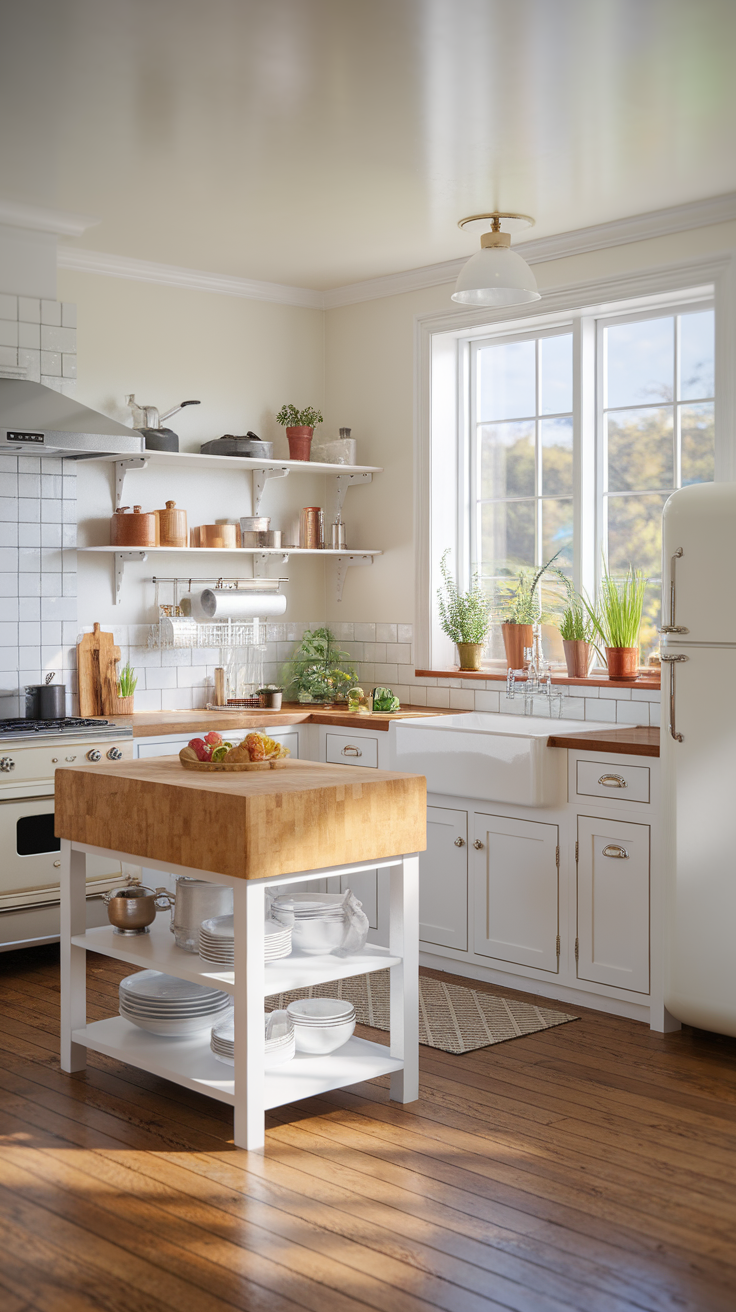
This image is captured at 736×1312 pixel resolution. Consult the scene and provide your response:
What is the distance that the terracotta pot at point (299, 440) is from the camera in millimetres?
5797

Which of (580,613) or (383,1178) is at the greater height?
(580,613)

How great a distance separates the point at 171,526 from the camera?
5352mm

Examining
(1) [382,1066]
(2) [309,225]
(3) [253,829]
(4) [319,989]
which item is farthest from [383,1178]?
(2) [309,225]

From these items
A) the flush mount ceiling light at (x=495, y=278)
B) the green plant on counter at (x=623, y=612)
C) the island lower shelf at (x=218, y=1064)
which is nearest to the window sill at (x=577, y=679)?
the green plant on counter at (x=623, y=612)

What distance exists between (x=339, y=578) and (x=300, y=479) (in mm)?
518

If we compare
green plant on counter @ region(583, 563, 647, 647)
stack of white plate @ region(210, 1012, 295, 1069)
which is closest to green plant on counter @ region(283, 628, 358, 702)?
green plant on counter @ region(583, 563, 647, 647)

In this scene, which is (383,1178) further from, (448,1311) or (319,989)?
(319,989)

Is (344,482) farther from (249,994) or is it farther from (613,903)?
(249,994)

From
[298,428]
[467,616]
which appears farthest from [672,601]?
[298,428]

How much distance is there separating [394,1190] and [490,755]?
6.12 feet

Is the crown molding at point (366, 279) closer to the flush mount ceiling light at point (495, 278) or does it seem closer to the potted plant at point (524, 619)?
the flush mount ceiling light at point (495, 278)

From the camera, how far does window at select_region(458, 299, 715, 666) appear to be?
15.8 ft

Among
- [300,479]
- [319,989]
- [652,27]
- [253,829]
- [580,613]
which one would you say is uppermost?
[652,27]

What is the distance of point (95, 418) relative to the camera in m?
4.77
